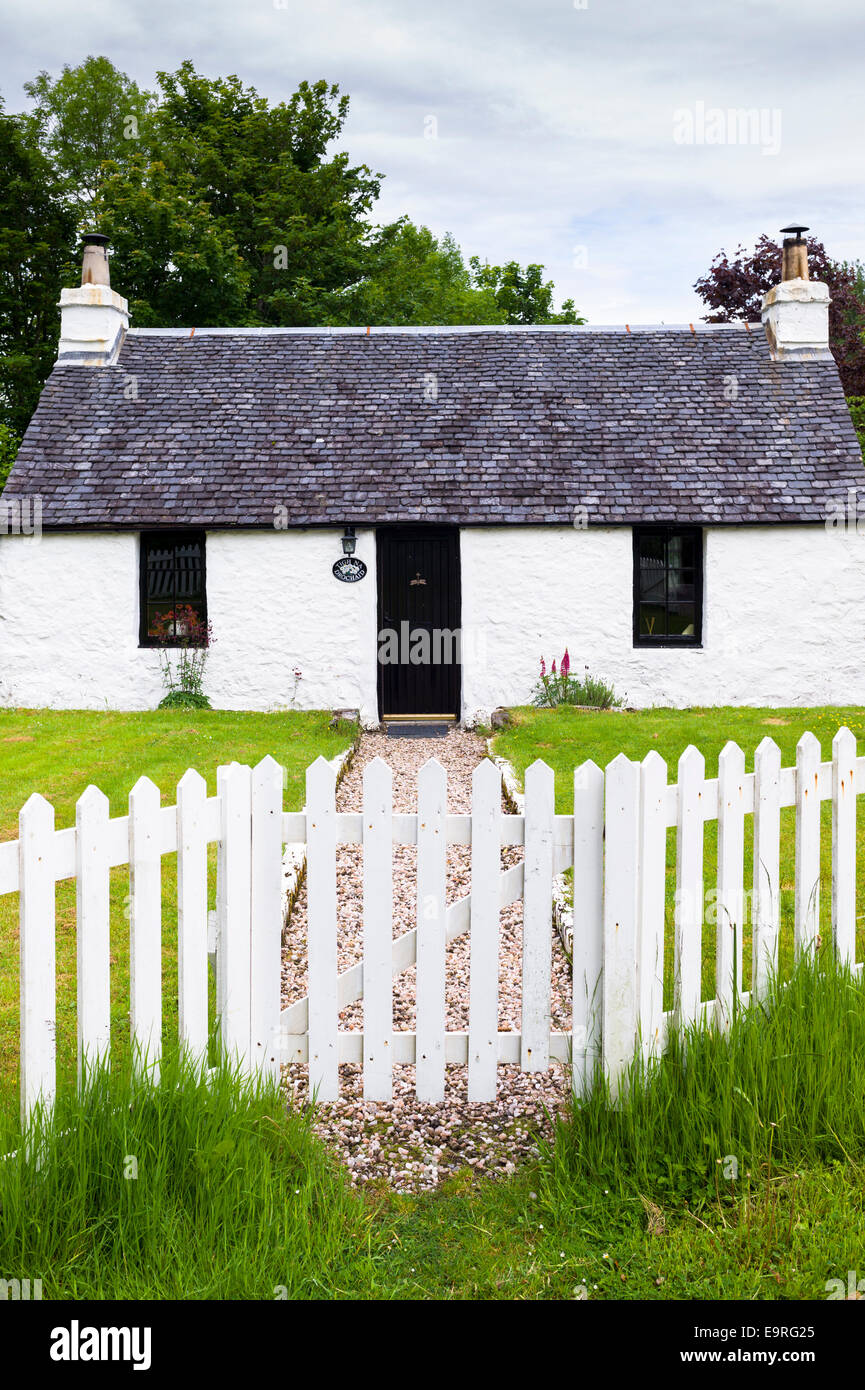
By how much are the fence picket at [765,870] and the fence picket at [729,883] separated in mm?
108

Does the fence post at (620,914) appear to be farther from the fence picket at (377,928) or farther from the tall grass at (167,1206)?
the tall grass at (167,1206)

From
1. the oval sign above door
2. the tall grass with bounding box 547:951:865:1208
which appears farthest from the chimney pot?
the tall grass with bounding box 547:951:865:1208

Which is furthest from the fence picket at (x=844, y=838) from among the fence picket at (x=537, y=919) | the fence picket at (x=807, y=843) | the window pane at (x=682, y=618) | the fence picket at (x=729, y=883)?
the window pane at (x=682, y=618)

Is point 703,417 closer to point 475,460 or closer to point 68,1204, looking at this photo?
point 475,460

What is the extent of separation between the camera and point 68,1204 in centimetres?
286

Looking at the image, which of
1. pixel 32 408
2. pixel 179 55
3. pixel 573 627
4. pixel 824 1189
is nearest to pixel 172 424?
pixel 573 627

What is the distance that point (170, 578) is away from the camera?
14.9 m

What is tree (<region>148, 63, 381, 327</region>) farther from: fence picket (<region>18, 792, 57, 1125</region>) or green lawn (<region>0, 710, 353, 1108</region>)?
fence picket (<region>18, 792, 57, 1125</region>)

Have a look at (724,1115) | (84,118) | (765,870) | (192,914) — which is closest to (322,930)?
(192,914)

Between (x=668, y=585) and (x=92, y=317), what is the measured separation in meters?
10.1

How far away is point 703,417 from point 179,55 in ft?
68.0

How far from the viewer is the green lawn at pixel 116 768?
484cm

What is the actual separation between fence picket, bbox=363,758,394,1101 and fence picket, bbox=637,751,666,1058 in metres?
0.89

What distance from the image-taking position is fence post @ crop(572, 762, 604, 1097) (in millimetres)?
3676
